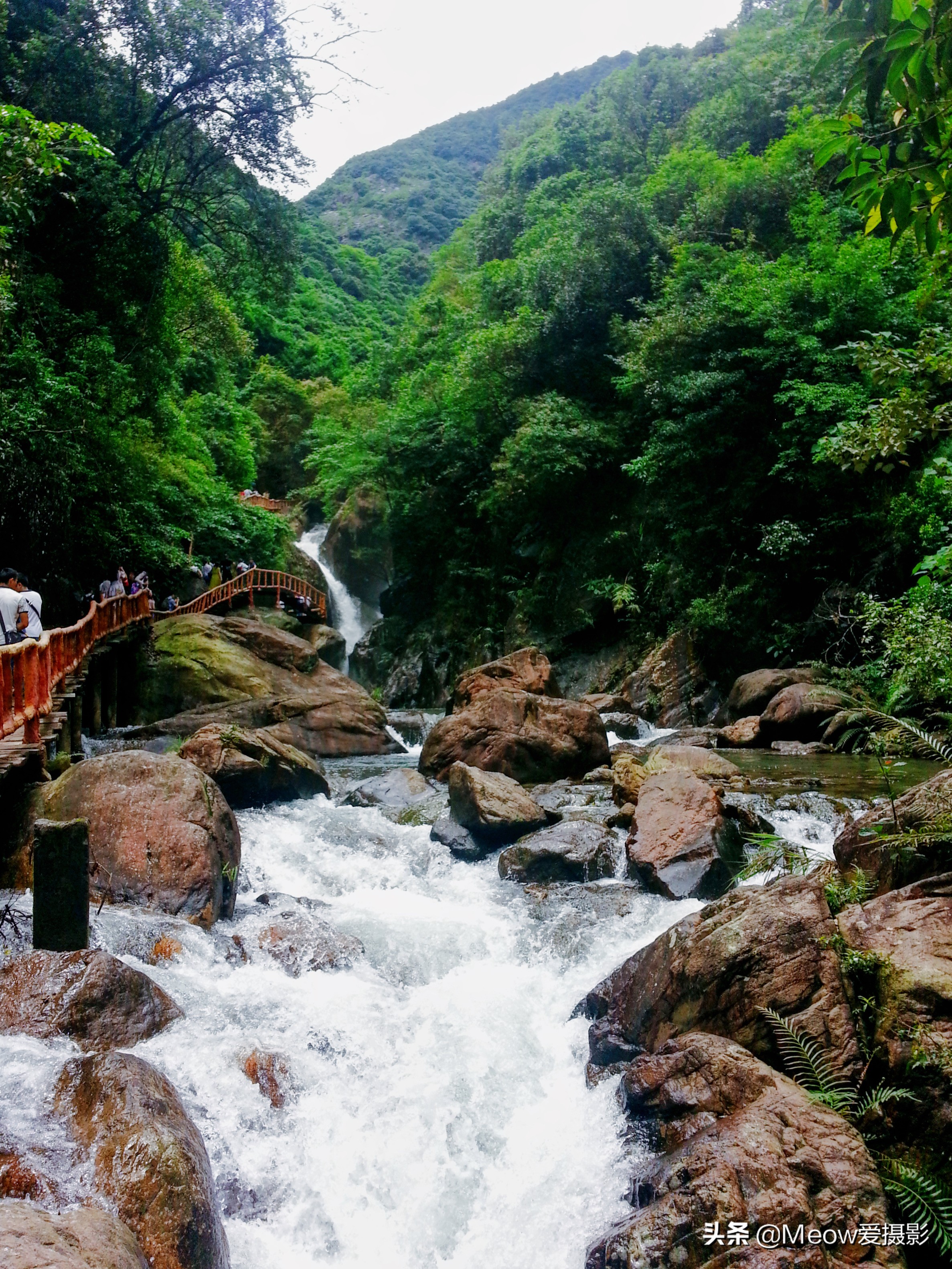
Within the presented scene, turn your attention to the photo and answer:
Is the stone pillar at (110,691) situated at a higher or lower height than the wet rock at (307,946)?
lower

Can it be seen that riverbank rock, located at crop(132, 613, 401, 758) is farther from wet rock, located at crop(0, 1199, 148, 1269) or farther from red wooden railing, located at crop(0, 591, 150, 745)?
wet rock, located at crop(0, 1199, 148, 1269)

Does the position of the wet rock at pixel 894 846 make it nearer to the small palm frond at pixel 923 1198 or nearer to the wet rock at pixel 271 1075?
the small palm frond at pixel 923 1198

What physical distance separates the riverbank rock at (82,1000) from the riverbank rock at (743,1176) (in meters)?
2.81

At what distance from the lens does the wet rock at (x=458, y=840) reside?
950 centimetres

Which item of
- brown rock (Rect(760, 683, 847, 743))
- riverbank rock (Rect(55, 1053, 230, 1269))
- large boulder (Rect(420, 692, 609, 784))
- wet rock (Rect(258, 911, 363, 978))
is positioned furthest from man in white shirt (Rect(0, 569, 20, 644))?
brown rock (Rect(760, 683, 847, 743))

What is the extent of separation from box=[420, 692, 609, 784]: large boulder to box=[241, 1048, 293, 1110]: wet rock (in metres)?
7.20

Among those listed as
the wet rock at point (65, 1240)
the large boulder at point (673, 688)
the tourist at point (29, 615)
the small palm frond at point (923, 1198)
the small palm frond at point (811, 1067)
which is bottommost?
the large boulder at point (673, 688)

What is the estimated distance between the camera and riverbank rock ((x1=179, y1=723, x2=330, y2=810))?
10739mm

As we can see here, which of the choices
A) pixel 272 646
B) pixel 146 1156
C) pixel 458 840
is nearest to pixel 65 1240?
pixel 146 1156

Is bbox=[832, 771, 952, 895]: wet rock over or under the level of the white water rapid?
over

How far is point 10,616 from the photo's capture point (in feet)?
30.6

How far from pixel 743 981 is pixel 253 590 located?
910 inches

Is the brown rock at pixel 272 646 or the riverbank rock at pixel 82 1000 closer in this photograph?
the riverbank rock at pixel 82 1000

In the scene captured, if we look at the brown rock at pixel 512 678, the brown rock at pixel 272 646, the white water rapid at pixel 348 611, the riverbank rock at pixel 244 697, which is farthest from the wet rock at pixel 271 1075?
the white water rapid at pixel 348 611
